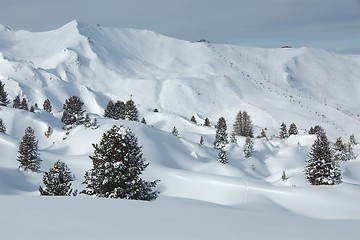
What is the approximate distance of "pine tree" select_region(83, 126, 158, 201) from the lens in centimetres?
1806

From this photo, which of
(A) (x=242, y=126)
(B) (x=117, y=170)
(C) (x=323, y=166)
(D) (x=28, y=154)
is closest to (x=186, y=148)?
(D) (x=28, y=154)

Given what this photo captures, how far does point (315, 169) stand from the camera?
31.7 m

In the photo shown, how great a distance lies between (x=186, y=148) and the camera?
5659 cm

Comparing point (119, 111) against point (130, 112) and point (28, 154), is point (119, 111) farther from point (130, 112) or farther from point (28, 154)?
point (28, 154)

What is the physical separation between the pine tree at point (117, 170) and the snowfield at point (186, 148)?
3682 millimetres

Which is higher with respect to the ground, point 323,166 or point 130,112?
Result: point 130,112

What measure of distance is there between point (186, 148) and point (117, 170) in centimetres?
3856

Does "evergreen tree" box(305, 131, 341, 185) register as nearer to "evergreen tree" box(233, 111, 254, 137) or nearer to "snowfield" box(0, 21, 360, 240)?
"snowfield" box(0, 21, 360, 240)

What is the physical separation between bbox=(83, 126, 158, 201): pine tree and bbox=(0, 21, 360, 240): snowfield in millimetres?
3682

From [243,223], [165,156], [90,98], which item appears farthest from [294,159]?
[90,98]

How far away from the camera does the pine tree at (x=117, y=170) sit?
18062 millimetres

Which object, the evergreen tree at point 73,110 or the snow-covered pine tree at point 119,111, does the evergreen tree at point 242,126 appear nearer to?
the snow-covered pine tree at point 119,111

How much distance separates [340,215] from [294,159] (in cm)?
3995

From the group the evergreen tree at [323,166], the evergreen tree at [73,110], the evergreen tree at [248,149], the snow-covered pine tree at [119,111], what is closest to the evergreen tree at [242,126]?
the evergreen tree at [248,149]
